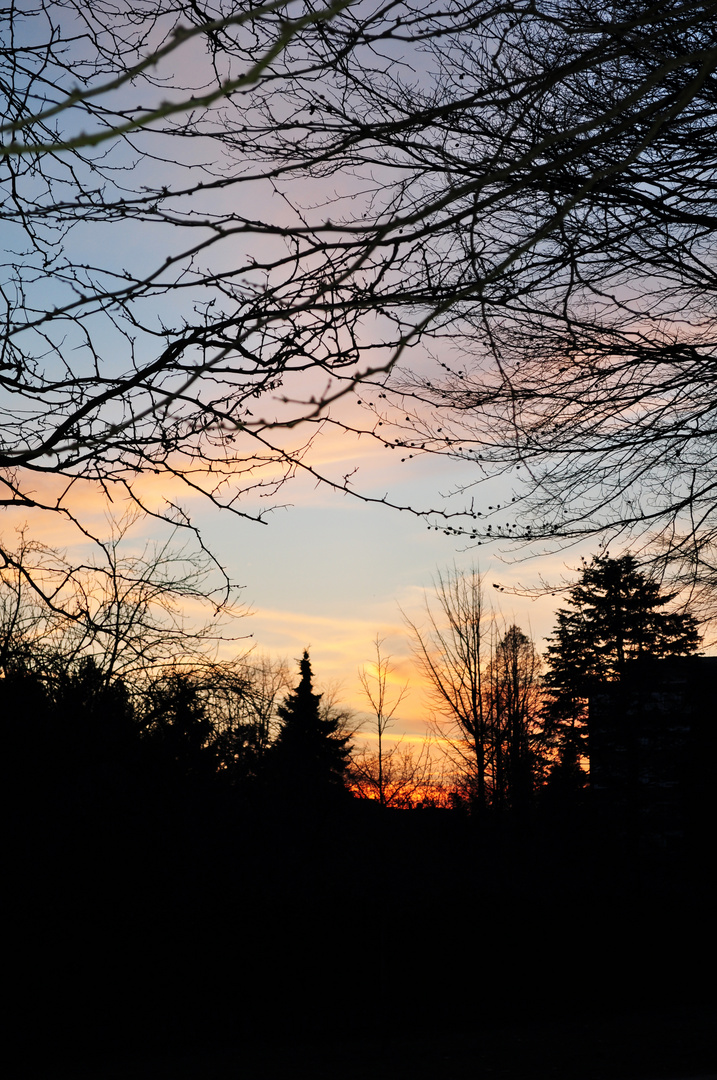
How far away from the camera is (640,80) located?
4.98 m

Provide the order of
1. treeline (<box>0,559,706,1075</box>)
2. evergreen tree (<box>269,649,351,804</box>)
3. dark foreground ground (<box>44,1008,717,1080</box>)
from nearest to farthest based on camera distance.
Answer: treeline (<box>0,559,706,1075</box>) → dark foreground ground (<box>44,1008,717,1080</box>) → evergreen tree (<box>269,649,351,804</box>)

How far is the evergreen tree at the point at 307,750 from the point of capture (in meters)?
20.3

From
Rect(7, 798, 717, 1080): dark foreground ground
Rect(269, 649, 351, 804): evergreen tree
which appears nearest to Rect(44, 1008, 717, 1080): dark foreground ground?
Rect(7, 798, 717, 1080): dark foreground ground

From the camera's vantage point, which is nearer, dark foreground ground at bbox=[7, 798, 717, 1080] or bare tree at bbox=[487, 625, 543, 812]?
dark foreground ground at bbox=[7, 798, 717, 1080]

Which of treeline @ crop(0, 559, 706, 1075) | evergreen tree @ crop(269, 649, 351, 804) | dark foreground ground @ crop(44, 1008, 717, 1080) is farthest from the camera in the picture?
evergreen tree @ crop(269, 649, 351, 804)

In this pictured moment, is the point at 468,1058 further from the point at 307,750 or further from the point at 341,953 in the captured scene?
the point at 307,750

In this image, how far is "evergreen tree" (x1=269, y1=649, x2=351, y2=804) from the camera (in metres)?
20.3

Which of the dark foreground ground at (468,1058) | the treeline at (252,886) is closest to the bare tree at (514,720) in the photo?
the treeline at (252,886)

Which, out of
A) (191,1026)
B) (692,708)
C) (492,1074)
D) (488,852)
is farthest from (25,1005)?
(692,708)

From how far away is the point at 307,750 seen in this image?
26250 millimetres

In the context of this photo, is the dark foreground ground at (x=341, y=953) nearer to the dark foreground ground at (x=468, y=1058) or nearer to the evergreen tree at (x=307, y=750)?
the dark foreground ground at (x=468, y=1058)

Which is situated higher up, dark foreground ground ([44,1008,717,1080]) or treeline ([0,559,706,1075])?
treeline ([0,559,706,1075])

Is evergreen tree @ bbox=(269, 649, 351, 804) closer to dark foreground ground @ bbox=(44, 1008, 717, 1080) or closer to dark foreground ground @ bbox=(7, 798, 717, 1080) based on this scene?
dark foreground ground @ bbox=(7, 798, 717, 1080)

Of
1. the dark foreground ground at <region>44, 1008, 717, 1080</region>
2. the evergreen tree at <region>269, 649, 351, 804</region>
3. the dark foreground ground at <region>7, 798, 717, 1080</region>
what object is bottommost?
the dark foreground ground at <region>44, 1008, 717, 1080</region>
